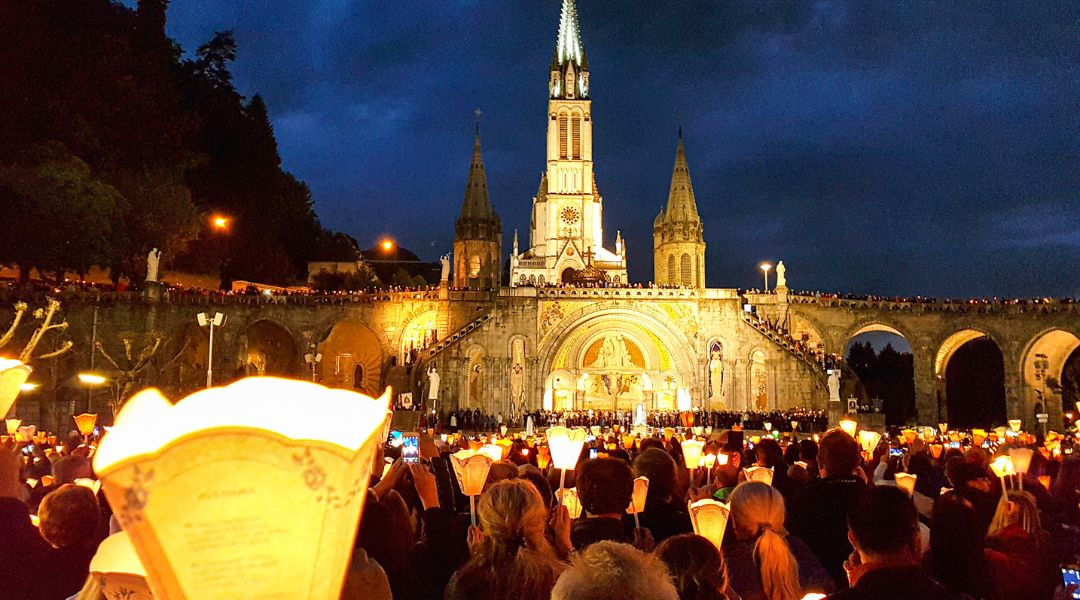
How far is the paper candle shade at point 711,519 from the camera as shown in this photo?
13.7 ft

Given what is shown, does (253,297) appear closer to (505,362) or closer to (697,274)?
(505,362)

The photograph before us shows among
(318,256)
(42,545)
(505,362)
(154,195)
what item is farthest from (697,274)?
(42,545)

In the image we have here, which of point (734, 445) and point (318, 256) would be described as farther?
point (318, 256)

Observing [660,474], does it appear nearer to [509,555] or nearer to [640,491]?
[640,491]

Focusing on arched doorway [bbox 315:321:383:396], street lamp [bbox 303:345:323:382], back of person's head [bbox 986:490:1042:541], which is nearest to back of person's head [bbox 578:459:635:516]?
back of person's head [bbox 986:490:1042:541]

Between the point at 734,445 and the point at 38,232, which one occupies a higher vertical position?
the point at 38,232

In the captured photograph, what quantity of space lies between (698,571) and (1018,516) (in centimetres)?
302

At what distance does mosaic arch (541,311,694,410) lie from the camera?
37.7 meters

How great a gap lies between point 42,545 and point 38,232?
3181 cm

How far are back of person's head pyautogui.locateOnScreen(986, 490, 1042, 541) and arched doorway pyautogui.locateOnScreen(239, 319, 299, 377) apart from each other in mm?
39183

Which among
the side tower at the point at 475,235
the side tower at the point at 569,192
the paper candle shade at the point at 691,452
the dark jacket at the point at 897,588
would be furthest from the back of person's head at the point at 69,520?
the side tower at the point at 569,192

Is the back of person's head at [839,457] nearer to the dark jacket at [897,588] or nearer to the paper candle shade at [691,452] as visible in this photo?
the dark jacket at [897,588]

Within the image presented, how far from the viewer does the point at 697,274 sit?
56.7 meters

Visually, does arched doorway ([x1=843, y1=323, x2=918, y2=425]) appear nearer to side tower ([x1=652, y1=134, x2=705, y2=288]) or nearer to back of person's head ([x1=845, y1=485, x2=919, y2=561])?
side tower ([x1=652, y1=134, x2=705, y2=288])
